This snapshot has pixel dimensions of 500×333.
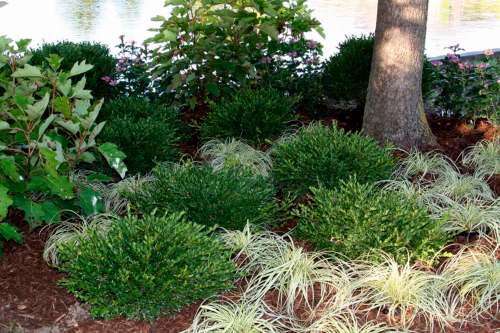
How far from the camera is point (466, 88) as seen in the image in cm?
562

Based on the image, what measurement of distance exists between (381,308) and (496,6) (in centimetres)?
1615

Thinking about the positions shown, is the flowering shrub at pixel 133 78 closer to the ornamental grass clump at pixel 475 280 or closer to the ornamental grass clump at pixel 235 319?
the ornamental grass clump at pixel 235 319

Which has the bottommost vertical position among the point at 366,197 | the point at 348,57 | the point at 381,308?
the point at 381,308

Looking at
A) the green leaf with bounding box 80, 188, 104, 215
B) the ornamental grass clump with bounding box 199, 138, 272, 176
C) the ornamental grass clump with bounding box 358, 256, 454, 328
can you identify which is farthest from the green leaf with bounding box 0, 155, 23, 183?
the ornamental grass clump with bounding box 358, 256, 454, 328

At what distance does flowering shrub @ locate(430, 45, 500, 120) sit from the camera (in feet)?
17.7

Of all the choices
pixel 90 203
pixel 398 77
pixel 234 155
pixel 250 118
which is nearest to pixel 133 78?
pixel 250 118

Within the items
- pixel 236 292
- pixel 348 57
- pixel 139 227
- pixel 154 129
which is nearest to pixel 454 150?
pixel 348 57

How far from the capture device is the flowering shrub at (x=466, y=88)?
5.38m

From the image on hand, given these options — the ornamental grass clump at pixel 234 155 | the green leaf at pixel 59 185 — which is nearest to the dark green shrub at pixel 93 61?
the ornamental grass clump at pixel 234 155

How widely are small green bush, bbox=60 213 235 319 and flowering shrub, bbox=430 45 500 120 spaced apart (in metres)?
3.23

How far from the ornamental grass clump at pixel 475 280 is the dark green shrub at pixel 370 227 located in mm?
130

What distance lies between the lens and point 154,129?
14.8ft

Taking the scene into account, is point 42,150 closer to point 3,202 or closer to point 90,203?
point 3,202

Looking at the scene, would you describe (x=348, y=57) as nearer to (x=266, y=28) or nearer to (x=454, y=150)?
(x=266, y=28)
